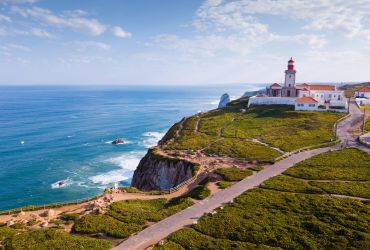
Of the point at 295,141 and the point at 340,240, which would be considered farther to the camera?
the point at 295,141

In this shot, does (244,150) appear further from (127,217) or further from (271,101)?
(271,101)

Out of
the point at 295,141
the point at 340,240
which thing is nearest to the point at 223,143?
the point at 295,141

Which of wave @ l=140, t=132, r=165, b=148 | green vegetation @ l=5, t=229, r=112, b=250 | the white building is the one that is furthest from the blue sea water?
the white building

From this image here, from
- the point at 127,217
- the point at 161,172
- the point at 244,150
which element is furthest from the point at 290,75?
the point at 127,217

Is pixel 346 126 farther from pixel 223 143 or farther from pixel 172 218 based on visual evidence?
pixel 172 218

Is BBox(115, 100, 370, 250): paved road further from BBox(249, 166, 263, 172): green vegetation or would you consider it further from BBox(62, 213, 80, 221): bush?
BBox(62, 213, 80, 221): bush

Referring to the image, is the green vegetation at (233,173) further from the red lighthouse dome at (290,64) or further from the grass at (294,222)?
the red lighthouse dome at (290,64)

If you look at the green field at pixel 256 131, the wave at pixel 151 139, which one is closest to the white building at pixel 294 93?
the green field at pixel 256 131
